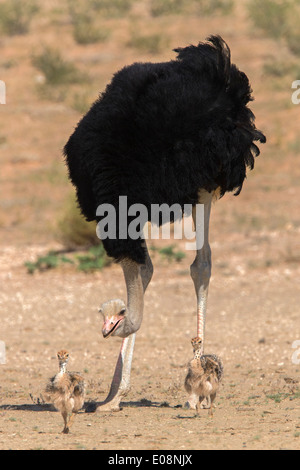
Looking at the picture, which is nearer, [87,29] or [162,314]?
[162,314]

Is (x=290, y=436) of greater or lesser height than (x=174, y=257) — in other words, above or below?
below

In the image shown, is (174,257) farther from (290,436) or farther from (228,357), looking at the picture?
(290,436)

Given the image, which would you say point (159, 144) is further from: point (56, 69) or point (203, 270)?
point (56, 69)

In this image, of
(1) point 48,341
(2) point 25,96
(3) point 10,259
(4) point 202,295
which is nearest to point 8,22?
(2) point 25,96

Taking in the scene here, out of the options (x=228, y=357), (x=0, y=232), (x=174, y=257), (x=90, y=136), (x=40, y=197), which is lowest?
(x=228, y=357)

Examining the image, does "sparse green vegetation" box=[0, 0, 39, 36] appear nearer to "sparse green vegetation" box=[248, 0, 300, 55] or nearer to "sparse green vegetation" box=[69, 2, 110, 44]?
"sparse green vegetation" box=[69, 2, 110, 44]

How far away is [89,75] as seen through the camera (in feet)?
80.0

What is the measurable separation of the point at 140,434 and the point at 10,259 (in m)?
7.98

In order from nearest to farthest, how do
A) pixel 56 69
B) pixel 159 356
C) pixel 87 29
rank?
pixel 159 356 → pixel 56 69 → pixel 87 29

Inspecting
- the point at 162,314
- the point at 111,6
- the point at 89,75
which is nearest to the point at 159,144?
the point at 162,314

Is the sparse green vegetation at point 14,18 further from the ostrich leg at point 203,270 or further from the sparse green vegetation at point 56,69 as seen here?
the ostrich leg at point 203,270

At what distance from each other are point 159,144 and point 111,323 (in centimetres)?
144

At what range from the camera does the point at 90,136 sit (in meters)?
6.10

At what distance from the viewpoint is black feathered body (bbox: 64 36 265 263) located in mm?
5875
